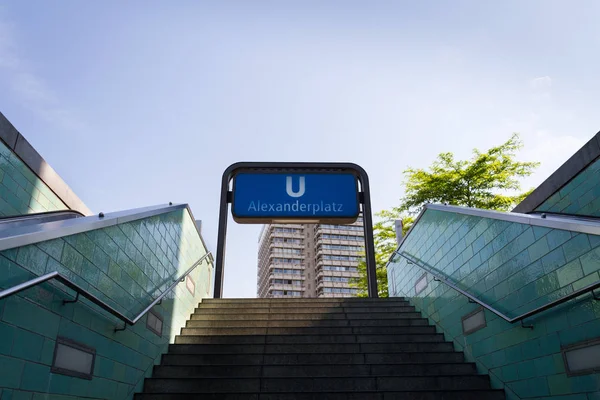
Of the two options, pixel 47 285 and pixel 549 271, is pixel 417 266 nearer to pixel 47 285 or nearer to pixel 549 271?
pixel 549 271

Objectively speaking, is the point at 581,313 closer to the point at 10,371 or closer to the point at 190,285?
the point at 10,371

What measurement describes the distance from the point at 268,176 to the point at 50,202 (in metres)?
4.78

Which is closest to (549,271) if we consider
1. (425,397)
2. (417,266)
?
(425,397)

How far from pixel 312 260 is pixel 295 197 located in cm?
6673

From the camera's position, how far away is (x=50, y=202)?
6168 mm

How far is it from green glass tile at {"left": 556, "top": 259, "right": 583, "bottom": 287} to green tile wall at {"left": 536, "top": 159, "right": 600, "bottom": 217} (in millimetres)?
1456

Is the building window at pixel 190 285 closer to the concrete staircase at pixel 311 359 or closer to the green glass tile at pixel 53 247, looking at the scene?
the concrete staircase at pixel 311 359

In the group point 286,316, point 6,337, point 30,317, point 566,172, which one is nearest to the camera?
point 6,337

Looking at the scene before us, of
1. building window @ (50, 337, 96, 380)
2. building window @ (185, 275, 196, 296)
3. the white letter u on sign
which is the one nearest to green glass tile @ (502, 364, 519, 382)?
building window @ (50, 337, 96, 380)

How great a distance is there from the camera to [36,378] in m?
2.88

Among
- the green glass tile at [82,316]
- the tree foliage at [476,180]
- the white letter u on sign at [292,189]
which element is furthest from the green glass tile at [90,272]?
the tree foliage at [476,180]

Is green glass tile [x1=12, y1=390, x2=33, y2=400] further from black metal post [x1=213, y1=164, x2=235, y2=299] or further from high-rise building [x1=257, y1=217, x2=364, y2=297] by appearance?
high-rise building [x1=257, y1=217, x2=364, y2=297]

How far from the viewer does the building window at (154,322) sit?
508cm

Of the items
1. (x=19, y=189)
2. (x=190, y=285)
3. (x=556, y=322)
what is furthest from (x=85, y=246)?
(x=556, y=322)
